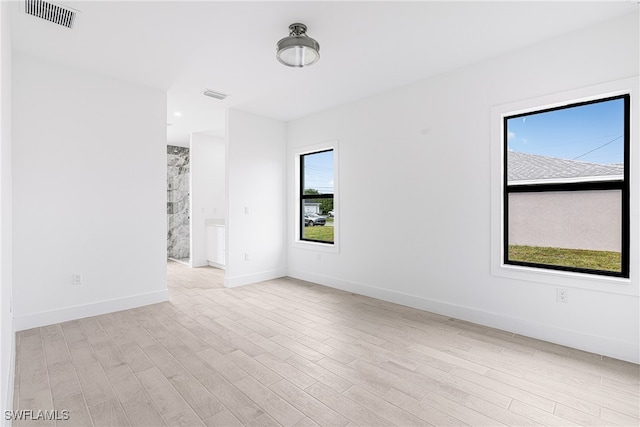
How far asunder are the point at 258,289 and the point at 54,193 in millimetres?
2684

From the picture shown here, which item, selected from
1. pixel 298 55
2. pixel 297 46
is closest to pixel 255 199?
pixel 298 55

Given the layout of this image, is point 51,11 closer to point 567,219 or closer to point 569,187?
point 569,187

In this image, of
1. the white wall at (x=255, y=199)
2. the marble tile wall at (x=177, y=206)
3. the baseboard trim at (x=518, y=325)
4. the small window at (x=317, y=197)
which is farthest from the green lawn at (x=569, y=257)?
the marble tile wall at (x=177, y=206)

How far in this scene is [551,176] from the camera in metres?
2.93

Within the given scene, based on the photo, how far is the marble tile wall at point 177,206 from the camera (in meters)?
7.49

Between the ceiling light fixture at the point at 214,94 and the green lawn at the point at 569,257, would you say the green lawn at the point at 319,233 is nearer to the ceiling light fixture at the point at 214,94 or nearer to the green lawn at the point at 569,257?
the ceiling light fixture at the point at 214,94

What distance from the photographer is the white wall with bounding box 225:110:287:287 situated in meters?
4.84

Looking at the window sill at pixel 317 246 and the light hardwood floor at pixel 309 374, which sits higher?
the window sill at pixel 317 246

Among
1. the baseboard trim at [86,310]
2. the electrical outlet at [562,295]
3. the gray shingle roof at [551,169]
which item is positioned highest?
the gray shingle roof at [551,169]

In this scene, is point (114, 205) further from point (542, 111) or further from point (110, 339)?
point (542, 111)

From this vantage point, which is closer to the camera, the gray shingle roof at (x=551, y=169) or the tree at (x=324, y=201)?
the gray shingle roof at (x=551, y=169)

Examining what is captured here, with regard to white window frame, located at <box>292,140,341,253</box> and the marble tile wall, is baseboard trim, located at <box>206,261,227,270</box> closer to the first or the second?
the marble tile wall

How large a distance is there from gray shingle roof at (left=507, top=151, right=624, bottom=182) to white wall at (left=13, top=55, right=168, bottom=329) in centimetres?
407

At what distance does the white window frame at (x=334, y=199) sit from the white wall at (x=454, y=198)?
95 millimetres
